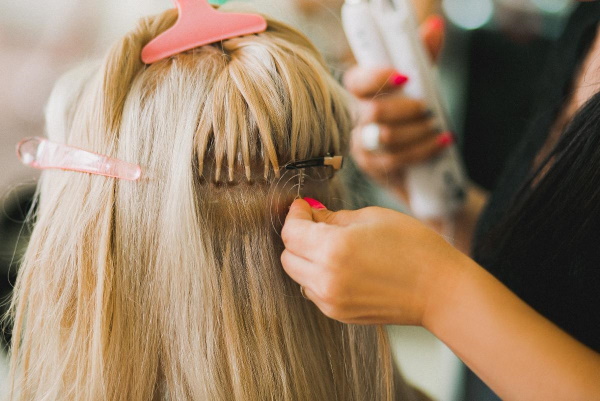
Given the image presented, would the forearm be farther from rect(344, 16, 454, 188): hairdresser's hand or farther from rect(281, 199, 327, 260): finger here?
rect(344, 16, 454, 188): hairdresser's hand

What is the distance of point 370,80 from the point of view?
70cm

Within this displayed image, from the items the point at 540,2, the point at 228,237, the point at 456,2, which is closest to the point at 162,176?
the point at 228,237

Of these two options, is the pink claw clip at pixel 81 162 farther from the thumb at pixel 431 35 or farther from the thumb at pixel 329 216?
the thumb at pixel 431 35

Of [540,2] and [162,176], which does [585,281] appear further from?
[540,2]

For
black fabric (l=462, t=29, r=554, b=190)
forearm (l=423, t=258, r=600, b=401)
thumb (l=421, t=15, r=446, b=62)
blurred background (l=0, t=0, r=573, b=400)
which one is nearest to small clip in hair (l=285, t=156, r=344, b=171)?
blurred background (l=0, t=0, r=573, b=400)

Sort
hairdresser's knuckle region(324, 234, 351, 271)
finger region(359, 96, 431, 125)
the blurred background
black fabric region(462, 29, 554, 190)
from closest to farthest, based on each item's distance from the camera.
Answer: hairdresser's knuckle region(324, 234, 351, 271), the blurred background, finger region(359, 96, 431, 125), black fabric region(462, 29, 554, 190)

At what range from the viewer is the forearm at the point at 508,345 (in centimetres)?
46

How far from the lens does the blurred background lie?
0.63 metres

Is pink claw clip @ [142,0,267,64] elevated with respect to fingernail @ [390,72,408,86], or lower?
elevated

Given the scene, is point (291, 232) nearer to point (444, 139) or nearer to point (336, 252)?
point (336, 252)

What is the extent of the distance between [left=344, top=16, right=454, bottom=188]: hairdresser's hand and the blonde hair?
15 cm

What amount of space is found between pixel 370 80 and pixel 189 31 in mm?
301

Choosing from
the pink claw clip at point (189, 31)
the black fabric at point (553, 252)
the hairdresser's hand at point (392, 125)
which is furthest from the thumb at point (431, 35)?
the pink claw clip at point (189, 31)

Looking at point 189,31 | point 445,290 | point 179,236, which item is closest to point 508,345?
point 445,290
